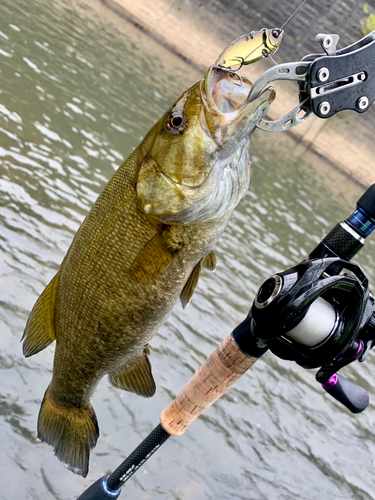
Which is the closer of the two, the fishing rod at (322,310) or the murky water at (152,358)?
the fishing rod at (322,310)

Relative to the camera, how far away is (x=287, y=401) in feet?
21.0

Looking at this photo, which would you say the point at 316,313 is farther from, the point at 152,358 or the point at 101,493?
the point at 152,358

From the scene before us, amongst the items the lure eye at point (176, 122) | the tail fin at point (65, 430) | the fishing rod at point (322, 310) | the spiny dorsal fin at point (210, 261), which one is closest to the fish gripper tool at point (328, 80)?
the lure eye at point (176, 122)

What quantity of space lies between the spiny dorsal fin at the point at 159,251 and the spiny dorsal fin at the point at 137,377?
1.94ft

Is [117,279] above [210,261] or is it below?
below

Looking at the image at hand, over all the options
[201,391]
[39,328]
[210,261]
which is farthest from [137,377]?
[210,261]

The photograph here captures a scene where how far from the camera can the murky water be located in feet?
15.0

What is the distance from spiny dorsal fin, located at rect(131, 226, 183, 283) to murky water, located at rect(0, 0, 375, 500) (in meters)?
2.73

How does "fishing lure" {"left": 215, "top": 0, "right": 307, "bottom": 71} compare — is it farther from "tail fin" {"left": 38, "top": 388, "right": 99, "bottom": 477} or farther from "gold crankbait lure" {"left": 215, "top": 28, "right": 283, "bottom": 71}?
"tail fin" {"left": 38, "top": 388, "right": 99, "bottom": 477}

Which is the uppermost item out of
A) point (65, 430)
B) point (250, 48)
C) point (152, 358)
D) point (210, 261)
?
point (250, 48)

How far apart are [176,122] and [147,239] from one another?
51 centimetres

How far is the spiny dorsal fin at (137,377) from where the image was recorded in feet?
8.30

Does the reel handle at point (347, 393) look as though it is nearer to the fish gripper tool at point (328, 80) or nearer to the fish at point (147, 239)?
the fish at point (147, 239)

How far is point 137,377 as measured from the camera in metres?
2.54
